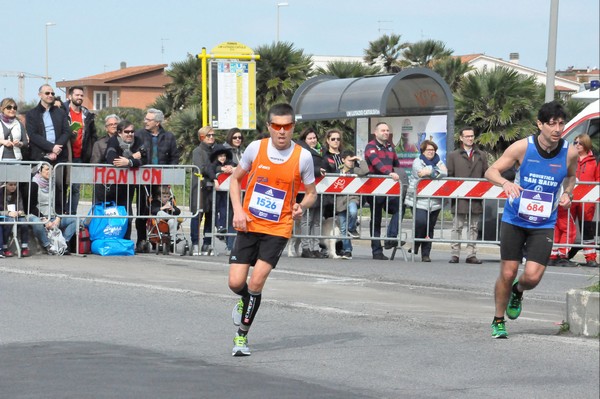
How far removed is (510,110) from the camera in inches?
1433

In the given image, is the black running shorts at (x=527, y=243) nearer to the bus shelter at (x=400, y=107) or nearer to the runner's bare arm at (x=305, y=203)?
the runner's bare arm at (x=305, y=203)

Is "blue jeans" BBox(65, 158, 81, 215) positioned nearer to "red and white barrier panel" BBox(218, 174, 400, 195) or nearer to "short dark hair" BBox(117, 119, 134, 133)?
"short dark hair" BBox(117, 119, 134, 133)

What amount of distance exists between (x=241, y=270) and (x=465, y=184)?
9.29 metres

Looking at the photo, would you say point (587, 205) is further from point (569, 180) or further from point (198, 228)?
point (569, 180)

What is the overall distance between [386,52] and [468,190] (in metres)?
32.6

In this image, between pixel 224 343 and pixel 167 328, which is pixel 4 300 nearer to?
pixel 167 328

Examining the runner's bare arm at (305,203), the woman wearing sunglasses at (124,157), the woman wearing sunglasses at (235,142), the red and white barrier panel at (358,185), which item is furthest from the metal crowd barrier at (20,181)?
the runner's bare arm at (305,203)

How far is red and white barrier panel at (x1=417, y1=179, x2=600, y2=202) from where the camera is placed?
18.0 metres

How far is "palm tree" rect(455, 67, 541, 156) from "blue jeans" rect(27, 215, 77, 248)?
21809 mm

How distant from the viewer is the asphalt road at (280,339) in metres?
7.83

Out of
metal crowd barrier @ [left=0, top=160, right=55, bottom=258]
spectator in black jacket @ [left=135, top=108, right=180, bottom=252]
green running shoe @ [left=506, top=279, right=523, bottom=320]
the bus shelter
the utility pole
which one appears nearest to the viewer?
green running shoe @ [left=506, top=279, right=523, bottom=320]

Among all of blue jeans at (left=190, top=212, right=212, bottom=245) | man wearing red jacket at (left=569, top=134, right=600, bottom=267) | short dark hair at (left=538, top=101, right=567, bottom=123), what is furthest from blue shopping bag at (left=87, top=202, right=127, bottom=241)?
short dark hair at (left=538, top=101, right=567, bottom=123)

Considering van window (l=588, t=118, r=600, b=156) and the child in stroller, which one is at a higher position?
van window (l=588, t=118, r=600, b=156)

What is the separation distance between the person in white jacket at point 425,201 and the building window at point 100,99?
9921cm
